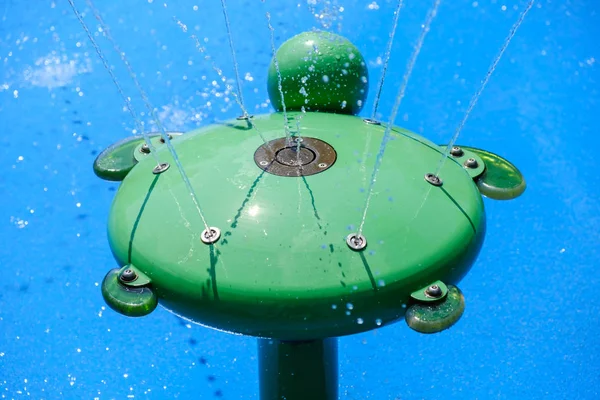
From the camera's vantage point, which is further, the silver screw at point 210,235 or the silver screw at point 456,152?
the silver screw at point 456,152

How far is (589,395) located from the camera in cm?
265

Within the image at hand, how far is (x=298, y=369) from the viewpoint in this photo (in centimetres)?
192

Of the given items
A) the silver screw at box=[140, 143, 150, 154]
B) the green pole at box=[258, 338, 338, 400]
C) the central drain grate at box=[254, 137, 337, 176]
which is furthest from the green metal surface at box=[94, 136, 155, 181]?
the green pole at box=[258, 338, 338, 400]

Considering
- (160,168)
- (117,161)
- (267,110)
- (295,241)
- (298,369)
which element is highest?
(295,241)

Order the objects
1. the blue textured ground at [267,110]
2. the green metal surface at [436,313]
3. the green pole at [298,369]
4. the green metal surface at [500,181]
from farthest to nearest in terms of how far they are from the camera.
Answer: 1. the blue textured ground at [267,110]
2. the green pole at [298,369]
3. the green metal surface at [500,181]
4. the green metal surface at [436,313]

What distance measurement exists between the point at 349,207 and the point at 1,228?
2.33 meters

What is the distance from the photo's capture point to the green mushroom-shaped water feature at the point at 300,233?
1.43m

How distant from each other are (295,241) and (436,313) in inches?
13.3

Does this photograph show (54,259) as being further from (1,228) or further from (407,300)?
(407,300)

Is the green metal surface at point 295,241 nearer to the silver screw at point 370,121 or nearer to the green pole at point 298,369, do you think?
the silver screw at point 370,121

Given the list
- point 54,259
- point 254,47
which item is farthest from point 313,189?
point 254,47

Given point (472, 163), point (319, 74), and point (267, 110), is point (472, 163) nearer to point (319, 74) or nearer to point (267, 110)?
point (319, 74)

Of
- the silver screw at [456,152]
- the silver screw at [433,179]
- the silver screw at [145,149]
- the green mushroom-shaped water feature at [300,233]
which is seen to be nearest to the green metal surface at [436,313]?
the green mushroom-shaped water feature at [300,233]

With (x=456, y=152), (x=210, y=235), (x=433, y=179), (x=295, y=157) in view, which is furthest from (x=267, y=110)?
(x=210, y=235)
